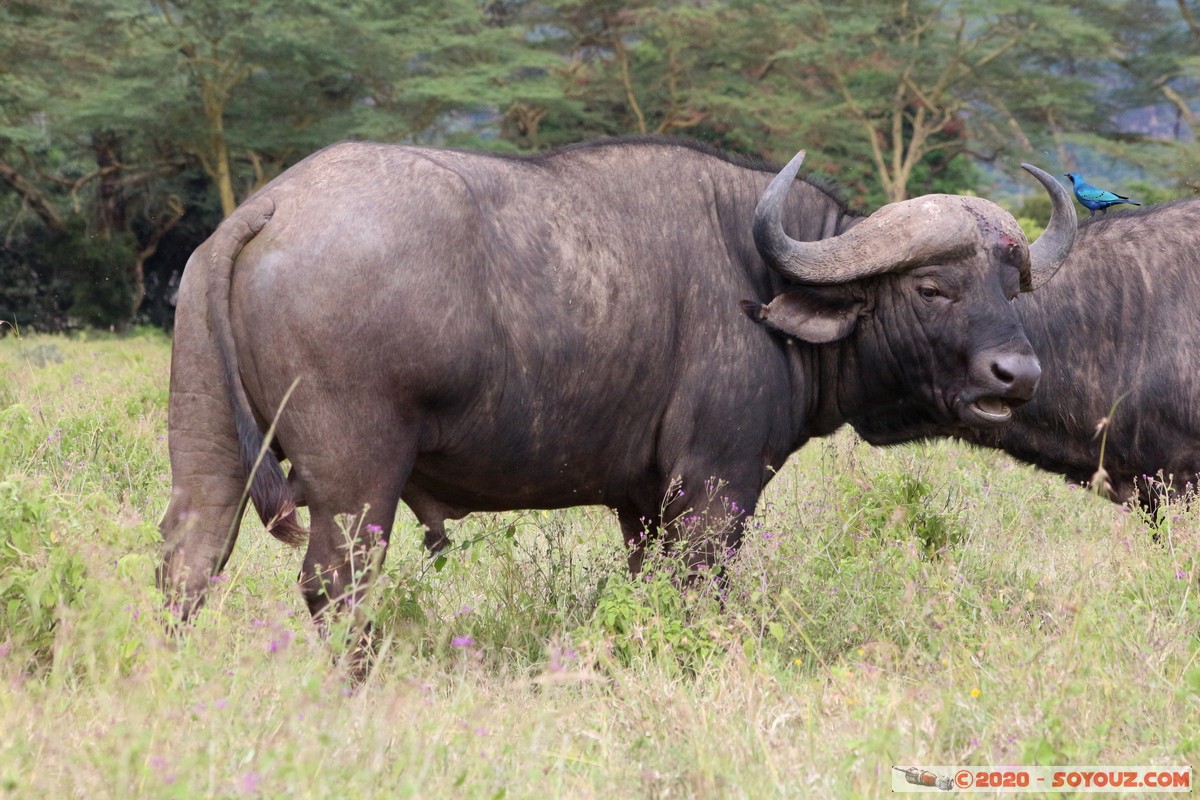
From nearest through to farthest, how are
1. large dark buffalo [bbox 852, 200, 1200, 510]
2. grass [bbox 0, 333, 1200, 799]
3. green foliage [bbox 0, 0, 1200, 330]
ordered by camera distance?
grass [bbox 0, 333, 1200, 799] < large dark buffalo [bbox 852, 200, 1200, 510] < green foliage [bbox 0, 0, 1200, 330]

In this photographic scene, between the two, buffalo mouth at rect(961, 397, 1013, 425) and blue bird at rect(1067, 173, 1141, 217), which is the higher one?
blue bird at rect(1067, 173, 1141, 217)

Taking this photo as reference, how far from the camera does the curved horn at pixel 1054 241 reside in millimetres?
5387

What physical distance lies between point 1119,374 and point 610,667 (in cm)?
300

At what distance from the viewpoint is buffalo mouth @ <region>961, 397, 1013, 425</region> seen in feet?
16.0

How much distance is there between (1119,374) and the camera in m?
5.86

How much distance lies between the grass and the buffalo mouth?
0.57m

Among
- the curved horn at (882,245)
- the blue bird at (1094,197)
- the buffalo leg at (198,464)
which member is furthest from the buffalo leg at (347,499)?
the blue bird at (1094,197)

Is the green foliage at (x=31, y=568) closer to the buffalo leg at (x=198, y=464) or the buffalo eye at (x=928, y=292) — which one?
the buffalo leg at (x=198, y=464)

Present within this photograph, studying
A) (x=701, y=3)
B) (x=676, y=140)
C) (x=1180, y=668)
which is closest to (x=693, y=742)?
(x=1180, y=668)

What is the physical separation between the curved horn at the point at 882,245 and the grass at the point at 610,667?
99cm

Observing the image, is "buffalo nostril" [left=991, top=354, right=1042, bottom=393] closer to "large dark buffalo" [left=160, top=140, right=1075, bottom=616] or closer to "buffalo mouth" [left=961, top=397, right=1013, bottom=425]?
"large dark buffalo" [left=160, top=140, right=1075, bottom=616]

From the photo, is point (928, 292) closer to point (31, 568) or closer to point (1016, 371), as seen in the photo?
point (1016, 371)

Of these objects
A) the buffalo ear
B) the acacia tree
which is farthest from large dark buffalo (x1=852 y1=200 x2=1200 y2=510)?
the acacia tree

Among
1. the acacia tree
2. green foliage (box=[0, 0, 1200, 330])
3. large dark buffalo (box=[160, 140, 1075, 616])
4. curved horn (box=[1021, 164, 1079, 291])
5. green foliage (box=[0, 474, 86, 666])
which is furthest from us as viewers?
the acacia tree
